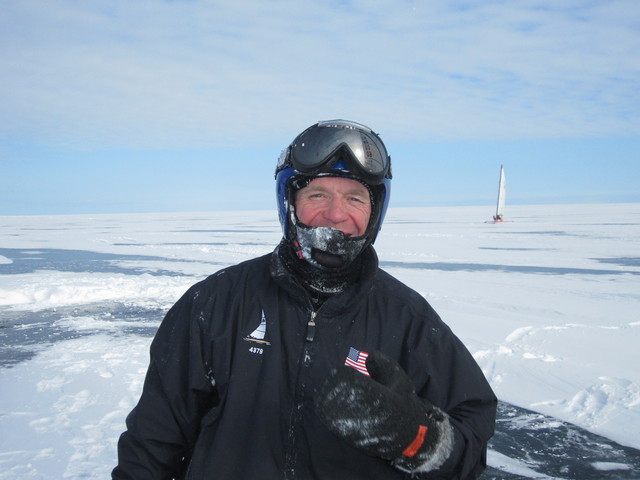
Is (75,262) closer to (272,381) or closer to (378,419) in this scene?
(272,381)

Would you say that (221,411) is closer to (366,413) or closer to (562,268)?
(366,413)

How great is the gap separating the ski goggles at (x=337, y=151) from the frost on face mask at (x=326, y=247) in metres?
0.28

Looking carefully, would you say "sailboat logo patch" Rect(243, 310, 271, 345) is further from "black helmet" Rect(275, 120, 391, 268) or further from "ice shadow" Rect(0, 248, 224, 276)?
"ice shadow" Rect(0, 248, 224, 276)

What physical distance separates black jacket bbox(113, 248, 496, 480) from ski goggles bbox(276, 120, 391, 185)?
424 millimetres

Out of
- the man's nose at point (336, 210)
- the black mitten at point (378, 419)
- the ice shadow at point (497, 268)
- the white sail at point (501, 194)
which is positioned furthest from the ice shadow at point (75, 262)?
the white sail at point (501, 194)

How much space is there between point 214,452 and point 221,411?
0.12 metres

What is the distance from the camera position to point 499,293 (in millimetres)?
8508

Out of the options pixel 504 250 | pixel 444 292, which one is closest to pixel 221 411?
pixel 444 292

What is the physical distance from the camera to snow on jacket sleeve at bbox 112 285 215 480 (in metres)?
1.59

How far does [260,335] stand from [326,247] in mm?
366

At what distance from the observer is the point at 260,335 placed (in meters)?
1.64

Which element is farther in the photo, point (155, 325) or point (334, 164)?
point (155, 325)

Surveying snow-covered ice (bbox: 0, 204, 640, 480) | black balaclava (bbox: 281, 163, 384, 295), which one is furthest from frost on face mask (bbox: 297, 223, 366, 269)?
snow-covered ice (bbox: 0, 204, 640, 480)

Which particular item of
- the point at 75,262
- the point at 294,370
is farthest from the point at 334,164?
the point at 75,262
